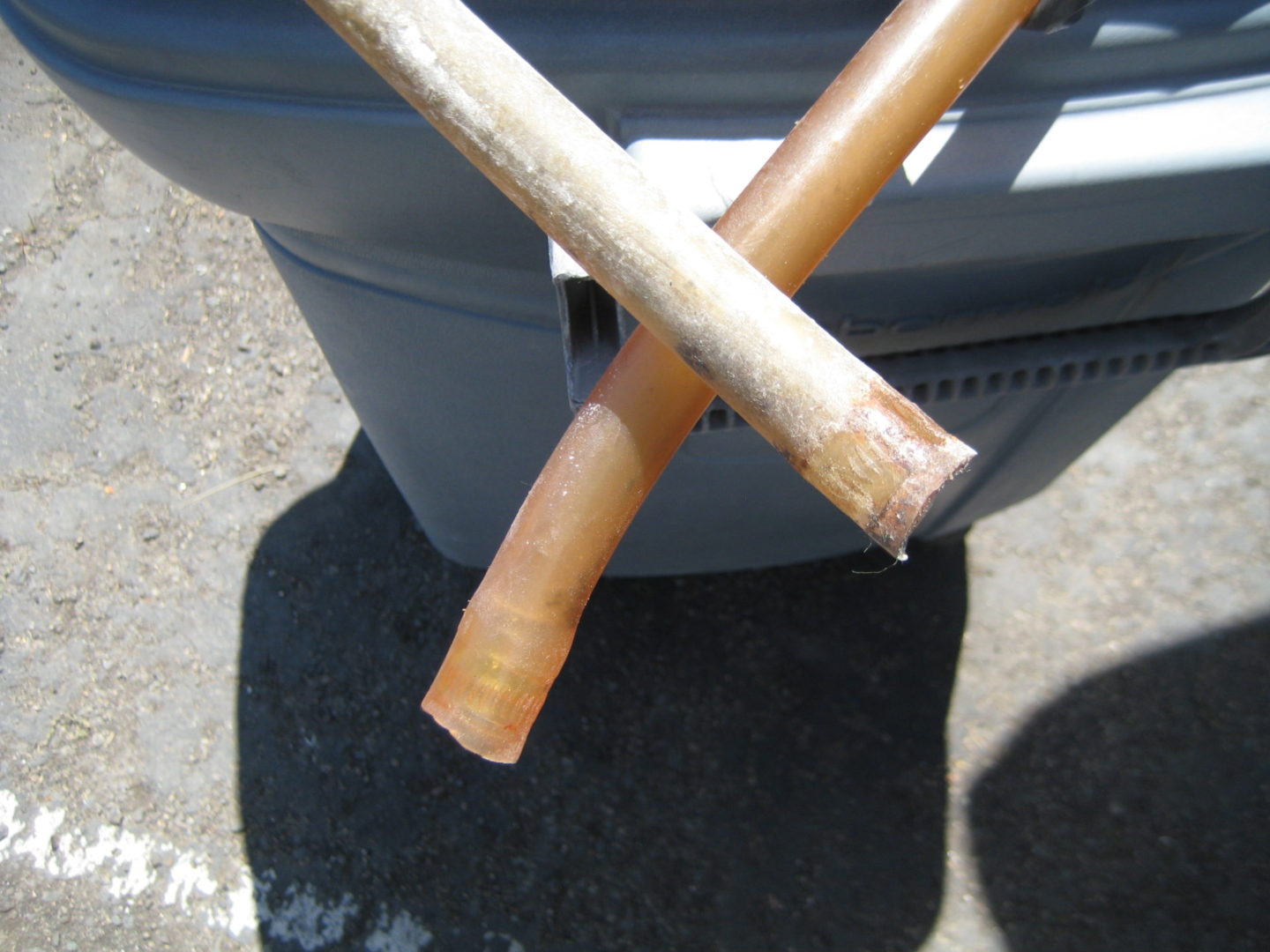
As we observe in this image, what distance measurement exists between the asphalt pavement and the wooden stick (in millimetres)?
804

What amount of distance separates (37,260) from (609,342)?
4.79 ft

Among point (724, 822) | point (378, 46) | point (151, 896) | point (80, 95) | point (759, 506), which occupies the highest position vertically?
point (378, 46)

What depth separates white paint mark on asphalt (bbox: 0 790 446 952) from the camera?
→ 1.17 metres

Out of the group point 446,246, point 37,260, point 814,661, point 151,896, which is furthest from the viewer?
point 37,260

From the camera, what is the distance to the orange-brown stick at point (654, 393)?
0.48m

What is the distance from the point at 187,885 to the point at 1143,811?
1193 mm

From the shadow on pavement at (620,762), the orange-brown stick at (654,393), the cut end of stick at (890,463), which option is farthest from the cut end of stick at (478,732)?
the shadow on pavement at (620,762)

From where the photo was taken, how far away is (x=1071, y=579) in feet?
4.65

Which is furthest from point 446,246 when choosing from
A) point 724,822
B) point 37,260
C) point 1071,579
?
point 37,260

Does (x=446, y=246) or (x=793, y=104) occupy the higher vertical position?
(x=793, y=104)

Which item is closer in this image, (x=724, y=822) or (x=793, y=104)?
(x=793, y=104)

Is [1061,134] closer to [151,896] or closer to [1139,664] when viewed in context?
[1139,664]

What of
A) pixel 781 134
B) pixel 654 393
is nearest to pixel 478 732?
pixel 654 393

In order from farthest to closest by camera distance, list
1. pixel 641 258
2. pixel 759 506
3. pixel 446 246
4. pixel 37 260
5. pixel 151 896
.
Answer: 1. pixel 37 260
2. pixel 151 896
3. pixel 759 506
4. pixel 446 246
5. pixel 641 258
